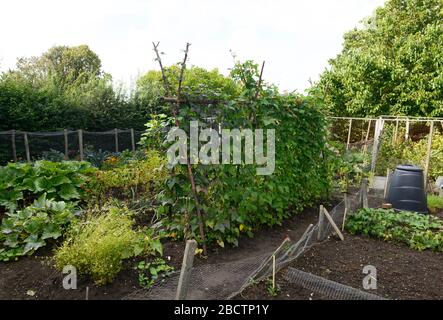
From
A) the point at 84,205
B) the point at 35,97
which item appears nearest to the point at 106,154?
the point at 35,97

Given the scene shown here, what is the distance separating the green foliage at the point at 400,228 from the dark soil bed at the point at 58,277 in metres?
1.40

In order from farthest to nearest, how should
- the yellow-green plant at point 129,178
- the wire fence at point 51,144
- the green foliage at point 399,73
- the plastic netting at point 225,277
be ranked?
the green foliage at point 399,73
the wire fence at point 51,144
the yellow-green plant at point 129,178
the plastic netting at point 225,277

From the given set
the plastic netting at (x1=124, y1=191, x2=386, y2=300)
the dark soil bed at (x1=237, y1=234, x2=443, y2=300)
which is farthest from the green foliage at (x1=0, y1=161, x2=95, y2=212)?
the dark soil bed at (x1=237, y1=234, x2=443, y2=300)

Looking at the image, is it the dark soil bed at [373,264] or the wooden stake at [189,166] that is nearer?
the dark soil bed at [373,264]

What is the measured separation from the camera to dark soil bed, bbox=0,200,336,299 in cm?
284

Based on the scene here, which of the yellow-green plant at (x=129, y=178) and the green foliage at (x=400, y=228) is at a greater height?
the yellow-green plant at (x=129, y=178)

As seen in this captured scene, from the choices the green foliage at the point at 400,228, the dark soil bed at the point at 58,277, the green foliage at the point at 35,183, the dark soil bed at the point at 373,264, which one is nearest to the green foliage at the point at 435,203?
the green foliage at the point at 400,228

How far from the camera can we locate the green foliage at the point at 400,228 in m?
4.26

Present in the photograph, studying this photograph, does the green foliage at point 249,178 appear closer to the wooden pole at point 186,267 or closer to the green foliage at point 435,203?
the wooden pole at point 186,267

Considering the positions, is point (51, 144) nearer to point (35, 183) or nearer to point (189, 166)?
point (35, 183)

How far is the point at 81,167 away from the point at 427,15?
618 inches

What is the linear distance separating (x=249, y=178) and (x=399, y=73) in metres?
10.7
